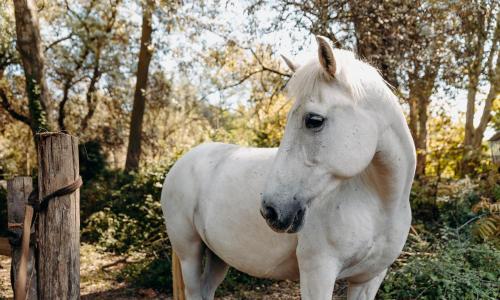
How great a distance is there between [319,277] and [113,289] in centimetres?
443

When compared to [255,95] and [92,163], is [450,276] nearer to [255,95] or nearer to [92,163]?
[255,95]

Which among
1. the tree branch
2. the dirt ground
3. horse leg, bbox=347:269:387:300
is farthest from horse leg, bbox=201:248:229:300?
the tree branch

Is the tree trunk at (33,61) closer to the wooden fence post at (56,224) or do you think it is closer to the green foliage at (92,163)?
the green foliage at (92,163)

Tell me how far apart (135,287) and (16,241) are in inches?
149

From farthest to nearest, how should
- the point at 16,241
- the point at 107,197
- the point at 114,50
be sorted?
the point at 114,50, the point at 107,197, the point at 16,241

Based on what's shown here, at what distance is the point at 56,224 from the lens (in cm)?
201

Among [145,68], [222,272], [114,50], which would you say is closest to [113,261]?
[222,272]

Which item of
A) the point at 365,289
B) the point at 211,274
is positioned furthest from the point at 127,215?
the point at 365,289

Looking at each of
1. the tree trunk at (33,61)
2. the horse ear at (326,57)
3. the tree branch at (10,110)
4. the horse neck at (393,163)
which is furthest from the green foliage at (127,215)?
the horse ear at (326,57)

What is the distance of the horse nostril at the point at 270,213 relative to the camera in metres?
1.68

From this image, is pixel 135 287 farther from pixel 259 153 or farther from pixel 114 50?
pixel 114 50

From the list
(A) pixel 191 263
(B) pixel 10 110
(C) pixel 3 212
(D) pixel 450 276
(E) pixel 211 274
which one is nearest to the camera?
(A) pixel 191 263

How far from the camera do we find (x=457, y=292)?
3.94m

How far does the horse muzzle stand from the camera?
1.68 metres
